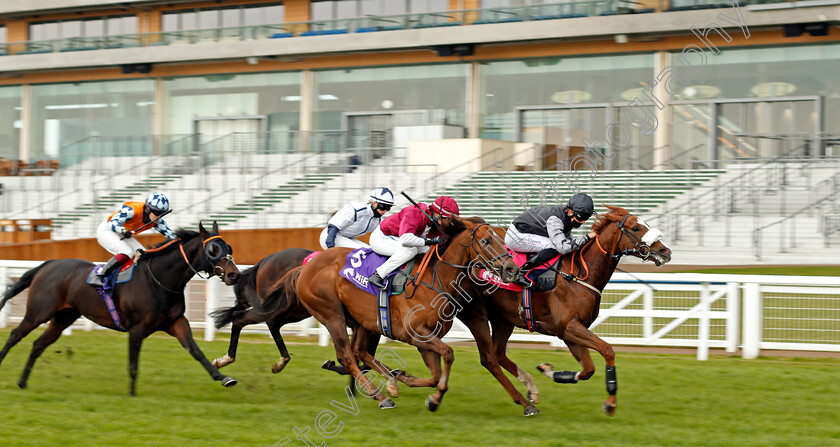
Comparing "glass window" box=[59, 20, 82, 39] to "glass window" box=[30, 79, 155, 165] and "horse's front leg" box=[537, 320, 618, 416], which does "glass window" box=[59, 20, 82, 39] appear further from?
"horse's front leg" box=[537, 320, 618, 416]

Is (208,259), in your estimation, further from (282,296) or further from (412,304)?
(412,304)

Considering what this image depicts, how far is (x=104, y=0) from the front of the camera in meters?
32.5

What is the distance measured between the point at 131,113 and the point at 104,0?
3982 mm

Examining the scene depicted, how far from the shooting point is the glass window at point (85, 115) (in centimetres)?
3247

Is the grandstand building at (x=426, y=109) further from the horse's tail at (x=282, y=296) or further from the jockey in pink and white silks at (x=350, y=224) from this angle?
the horse's tail at (x=282, y=296)

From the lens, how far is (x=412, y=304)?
6.59 metres

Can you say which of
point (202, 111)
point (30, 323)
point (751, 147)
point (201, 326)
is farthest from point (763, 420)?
point (202, 111)

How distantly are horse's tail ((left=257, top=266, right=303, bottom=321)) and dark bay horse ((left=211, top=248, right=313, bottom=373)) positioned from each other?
0.01 meters

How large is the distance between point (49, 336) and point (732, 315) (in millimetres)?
6629

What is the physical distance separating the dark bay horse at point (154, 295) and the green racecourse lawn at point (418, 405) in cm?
40

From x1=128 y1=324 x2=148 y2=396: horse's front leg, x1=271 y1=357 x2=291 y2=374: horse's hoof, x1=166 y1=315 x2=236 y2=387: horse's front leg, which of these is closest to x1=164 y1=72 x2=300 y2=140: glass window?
x1=271 y1=357 x2=291 y2=374: horse's hoof

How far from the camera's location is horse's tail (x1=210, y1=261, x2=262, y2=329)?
8.06 meters

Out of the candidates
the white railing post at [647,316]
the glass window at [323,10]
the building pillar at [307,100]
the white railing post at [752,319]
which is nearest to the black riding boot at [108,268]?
the white railing post at [647,316]

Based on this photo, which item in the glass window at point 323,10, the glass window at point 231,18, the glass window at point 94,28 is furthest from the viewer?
the glass window at point 94,28
